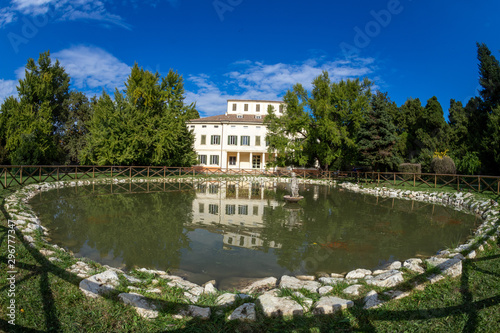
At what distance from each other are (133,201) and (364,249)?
9.78m

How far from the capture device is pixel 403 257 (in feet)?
19.0

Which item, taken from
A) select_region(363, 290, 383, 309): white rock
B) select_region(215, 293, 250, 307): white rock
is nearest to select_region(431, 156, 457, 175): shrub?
select_region(363, 290, 383, 309): white rock

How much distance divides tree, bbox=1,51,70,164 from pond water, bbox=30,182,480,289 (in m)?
14.2

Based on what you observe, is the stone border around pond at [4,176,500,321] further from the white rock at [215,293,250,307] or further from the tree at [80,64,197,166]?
the tree at [80,64,197,166]

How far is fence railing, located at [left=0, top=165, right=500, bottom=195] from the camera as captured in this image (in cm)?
1572

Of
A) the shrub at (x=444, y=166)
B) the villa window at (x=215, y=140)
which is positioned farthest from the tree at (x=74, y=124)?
the shrub at (x=444, y=166)

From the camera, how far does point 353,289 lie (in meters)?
3.68

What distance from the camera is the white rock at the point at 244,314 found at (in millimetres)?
2954

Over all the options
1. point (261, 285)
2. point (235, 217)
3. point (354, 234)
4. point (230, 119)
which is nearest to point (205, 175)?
point (230, 119)

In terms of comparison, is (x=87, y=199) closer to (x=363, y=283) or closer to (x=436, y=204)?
(x=363, y=283)

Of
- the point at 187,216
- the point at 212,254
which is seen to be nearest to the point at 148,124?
the point at 187,216

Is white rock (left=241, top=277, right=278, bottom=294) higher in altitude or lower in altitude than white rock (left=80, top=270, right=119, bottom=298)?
lower

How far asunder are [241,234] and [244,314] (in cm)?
438

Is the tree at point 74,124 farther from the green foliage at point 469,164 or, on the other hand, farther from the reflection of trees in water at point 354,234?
the green foliage at point 469,164
